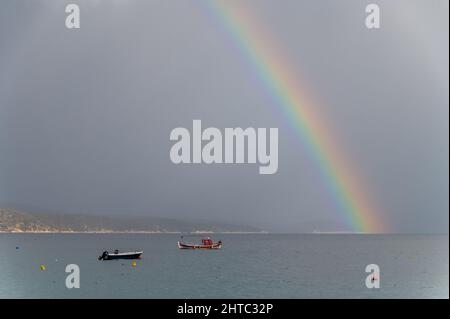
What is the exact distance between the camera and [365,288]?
2685 inches

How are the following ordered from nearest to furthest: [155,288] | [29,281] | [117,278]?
[155,288] → [29,281] → [117,278]

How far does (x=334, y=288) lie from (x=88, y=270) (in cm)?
3826
